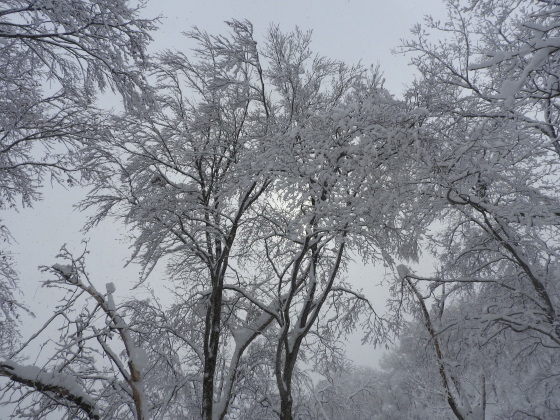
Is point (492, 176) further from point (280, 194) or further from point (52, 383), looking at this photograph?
point (52, 383)

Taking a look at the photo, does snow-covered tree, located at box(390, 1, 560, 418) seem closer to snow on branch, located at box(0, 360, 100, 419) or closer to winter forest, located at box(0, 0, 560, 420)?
winter forest, located at box(0, 0, 560, 420)

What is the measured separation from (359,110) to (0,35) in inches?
162

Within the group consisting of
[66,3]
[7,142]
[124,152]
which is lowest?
[66,3]

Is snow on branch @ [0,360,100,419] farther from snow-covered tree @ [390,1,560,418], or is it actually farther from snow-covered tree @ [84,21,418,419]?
snow-covered tree @ [390,1,560,418]

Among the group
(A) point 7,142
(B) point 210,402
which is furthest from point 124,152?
(B) point 210,402

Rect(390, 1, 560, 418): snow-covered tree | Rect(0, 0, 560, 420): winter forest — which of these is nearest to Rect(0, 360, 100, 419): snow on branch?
Rect(0, 0, 560, 420): winter forest

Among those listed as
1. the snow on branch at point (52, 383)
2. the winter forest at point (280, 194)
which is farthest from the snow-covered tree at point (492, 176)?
the snow on branch at point (52, 383)

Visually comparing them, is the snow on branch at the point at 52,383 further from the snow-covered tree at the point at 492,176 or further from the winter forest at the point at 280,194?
the snow-covered tree at the point at 492,176

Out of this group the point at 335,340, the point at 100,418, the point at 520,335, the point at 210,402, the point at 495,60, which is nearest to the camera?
the point at 495,60

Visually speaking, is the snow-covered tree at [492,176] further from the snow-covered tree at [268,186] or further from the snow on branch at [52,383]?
the snow on branch at [52,383]

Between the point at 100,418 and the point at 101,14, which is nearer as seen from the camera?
the point at 101,14

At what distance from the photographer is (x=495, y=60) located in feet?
8.66

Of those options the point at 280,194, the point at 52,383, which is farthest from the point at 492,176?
the point at 52,383

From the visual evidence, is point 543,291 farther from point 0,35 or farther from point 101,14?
point 0,35
